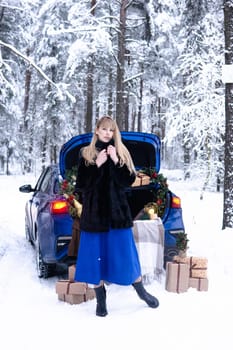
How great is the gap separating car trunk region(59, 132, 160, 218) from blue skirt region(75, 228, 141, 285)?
175 cm

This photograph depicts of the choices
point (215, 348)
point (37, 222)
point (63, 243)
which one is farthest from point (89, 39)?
point (215, 348)

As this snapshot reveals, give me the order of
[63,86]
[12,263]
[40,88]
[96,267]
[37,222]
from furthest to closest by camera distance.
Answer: [40,88] < [63,86] < [12,263] < [37,222] < [96,267]

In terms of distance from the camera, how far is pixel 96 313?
4.36 m

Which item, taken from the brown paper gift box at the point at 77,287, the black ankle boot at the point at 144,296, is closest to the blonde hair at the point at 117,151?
the black ankle boot at the point at 144,296

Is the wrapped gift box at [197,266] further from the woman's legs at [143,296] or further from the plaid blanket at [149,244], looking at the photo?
the woman's legs at [143,296]

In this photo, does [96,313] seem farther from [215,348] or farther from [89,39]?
[89,39]

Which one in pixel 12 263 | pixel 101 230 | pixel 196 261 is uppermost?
pixel 101 230

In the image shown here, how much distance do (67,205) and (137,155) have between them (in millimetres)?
1629

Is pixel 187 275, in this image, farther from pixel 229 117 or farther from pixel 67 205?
pixel 229 117

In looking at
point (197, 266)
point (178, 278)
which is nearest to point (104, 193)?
point (178, 278)

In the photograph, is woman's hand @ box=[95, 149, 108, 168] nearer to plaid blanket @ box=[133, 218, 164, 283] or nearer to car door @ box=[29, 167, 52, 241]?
plaid blanket @ box=[133, 218, 164, 283]

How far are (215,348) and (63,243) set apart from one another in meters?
2.22

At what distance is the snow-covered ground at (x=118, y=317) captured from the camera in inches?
147

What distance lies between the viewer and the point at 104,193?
4.29m
